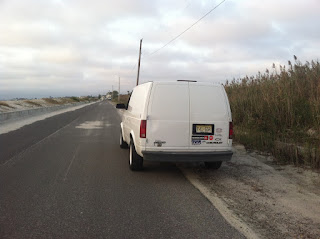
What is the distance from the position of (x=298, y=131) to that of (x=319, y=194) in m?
3.77

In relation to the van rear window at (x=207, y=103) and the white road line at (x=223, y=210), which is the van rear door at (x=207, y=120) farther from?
the white road line at (x=223, y=210)

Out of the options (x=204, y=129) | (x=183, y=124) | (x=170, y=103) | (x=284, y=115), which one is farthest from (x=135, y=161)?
(x=284, y=115)

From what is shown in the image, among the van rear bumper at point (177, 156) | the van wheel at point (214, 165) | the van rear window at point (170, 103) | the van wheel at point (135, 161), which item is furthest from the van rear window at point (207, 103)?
the van wheel at point (135, 161)

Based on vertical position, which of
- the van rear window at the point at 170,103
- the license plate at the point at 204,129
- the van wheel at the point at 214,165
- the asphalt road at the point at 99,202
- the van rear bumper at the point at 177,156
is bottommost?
the asphalt road at the point at 99,202

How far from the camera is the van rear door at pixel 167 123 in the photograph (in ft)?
18.6

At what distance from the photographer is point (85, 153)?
8.46 metres

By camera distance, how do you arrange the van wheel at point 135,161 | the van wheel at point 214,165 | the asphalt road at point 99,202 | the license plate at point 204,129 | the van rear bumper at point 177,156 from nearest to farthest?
1. the asphalt road at point 99,202
2. the van rear bumper at point 177,156
3. the license plate at point 204,129
4. the van wheel at point 135,161
5. the van wheel at point 214,165

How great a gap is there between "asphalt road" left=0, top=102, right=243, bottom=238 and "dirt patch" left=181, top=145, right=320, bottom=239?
0.40m

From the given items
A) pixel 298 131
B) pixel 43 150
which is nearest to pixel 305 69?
pixel 298 131

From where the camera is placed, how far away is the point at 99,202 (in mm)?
4465

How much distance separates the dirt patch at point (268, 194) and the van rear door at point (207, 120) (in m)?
0.77

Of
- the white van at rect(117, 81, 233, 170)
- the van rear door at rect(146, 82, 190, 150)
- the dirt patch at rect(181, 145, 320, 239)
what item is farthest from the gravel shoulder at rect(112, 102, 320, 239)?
the van rear door at rect(146, 82, 190, 150)

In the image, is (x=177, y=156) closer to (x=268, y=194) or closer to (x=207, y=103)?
(x=207, y=103)

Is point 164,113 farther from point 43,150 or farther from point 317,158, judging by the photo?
point 43,150
